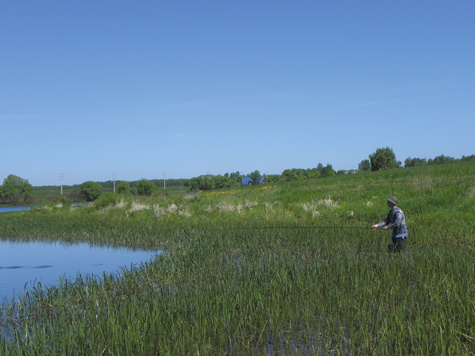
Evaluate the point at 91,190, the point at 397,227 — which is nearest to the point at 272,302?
the point at 397,227

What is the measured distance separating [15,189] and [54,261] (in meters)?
96.3

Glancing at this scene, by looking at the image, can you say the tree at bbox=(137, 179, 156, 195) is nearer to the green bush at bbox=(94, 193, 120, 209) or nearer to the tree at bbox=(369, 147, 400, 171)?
the green bush at bbox=(94, 193, 120, 209)

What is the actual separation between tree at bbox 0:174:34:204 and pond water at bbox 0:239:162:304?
3273 inches

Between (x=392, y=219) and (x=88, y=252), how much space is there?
11.4m

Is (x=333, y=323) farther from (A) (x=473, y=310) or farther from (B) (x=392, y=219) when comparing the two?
(B) (x=392, y=219)

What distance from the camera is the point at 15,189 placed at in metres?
97.8

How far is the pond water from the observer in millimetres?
11172

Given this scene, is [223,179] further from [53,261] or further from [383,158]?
[53,261]

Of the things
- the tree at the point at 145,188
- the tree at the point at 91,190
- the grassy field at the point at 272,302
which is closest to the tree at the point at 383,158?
the tree at the point at 145,188

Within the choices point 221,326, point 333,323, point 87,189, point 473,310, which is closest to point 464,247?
point 473,310

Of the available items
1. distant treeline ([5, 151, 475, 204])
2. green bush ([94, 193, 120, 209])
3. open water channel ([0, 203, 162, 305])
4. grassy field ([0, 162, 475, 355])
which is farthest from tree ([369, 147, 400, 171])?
open water channel ([0, 203, 162, 305])

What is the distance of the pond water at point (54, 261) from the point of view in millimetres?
11172

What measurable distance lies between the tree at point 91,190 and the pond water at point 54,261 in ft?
233

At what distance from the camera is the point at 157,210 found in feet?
80.2
